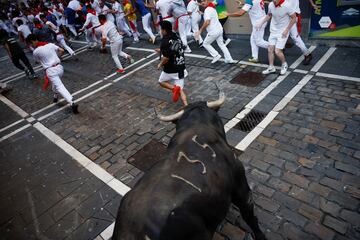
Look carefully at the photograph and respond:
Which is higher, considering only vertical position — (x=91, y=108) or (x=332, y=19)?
(x=332, y=19)

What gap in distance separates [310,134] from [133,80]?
664 centimetres

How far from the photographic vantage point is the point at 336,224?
405 cm

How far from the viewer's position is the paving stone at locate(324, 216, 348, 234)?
3.97 m

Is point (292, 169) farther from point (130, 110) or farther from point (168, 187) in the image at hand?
point (130, 110)

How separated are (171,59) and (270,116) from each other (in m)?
2.85

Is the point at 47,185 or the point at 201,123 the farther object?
the point at 47,185

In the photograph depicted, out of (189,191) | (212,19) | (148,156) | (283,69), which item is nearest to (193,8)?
(212,19)

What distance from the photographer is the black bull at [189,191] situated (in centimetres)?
255

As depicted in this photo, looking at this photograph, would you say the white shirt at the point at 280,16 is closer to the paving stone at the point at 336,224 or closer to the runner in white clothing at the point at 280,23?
the runner in white clothing at the point at 280,23

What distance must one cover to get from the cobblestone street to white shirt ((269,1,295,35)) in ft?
4.47

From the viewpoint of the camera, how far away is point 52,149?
24.1 ft

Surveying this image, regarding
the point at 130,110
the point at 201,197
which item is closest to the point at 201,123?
the point at 201,197

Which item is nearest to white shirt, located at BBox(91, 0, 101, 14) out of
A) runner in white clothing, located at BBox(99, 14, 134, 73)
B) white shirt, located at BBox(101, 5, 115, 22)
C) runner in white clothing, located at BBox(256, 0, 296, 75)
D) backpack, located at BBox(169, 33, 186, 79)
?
white shirt, located at BBox(101, 5, 115, 22)

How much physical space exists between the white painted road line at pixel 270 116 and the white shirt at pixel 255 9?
2.52m
